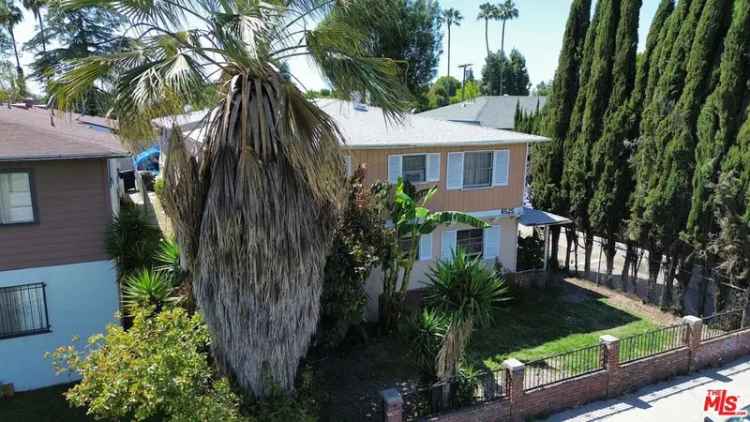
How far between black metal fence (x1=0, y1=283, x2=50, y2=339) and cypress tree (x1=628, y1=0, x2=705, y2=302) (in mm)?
17007

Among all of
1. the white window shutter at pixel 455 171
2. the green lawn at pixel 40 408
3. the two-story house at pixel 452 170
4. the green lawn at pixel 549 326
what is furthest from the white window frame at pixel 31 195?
the white window shutter at pixel 455 171

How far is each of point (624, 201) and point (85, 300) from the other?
55.3ft

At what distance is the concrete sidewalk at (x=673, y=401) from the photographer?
10914 mm

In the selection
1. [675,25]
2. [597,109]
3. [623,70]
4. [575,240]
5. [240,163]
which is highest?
[675,25]

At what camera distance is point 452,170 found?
16797 millimetres

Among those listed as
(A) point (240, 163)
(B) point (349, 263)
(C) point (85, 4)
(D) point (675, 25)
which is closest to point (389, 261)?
(B) point (349, 263)

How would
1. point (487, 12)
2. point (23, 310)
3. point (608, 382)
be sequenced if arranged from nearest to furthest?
point (23, 310)
point (608, 382)
point (487, 12)

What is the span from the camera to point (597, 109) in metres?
18.8

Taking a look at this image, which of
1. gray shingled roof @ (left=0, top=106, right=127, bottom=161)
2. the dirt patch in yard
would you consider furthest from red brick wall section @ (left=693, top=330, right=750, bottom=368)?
gray shingled roof @ (left=0, top=106, right=127, bottom=161)

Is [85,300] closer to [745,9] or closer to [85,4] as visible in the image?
[85,4]

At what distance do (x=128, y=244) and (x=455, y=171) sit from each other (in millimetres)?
9959

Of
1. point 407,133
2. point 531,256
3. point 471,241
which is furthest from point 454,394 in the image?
point 531,256

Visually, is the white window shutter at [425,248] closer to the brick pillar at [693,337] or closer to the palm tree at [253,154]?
the brick pillar at [693,337]

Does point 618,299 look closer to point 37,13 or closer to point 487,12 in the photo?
point 37,13
